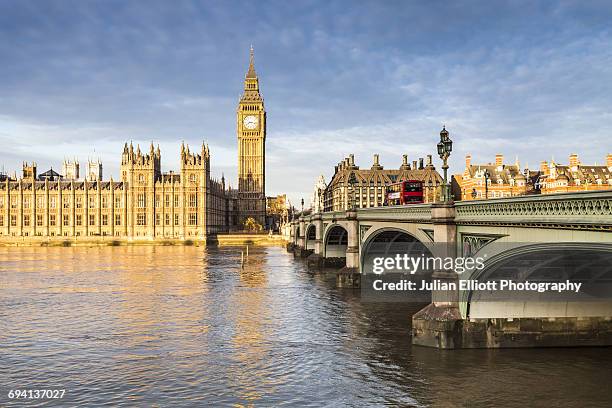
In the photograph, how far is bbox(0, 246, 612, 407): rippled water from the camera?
2362 centimetres

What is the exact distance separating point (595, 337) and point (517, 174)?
99.6 meters

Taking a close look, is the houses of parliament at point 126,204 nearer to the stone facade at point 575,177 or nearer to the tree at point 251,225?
the tree at point 251,225

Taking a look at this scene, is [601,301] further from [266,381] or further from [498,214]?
[266,381]

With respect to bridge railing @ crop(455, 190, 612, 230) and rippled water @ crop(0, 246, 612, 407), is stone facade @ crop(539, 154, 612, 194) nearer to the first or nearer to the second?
rippled water @ crop(0, 246, 612, 407)

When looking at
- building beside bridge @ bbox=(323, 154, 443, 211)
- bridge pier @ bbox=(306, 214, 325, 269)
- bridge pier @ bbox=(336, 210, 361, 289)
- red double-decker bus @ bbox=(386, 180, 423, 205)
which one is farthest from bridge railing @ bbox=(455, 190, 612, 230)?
building beside bridge @ bbox=(323, 154, 443, 211)

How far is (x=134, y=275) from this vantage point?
70.3 meters

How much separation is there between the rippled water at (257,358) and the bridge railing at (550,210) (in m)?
7.00

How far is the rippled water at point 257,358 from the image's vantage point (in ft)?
77.5

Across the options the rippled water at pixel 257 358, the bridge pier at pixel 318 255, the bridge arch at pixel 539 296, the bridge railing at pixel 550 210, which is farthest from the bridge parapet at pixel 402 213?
the bridge pier at pixel 318 255

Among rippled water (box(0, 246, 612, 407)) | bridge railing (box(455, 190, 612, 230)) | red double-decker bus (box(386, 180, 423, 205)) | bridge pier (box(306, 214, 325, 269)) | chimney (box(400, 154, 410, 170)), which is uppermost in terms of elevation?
chimney (box(400, 154, 410, 170))

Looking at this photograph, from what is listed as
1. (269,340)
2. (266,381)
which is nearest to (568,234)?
(266,381)

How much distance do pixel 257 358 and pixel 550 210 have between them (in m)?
16.7

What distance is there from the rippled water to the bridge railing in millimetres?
7003

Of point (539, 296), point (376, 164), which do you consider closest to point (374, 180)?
point (376, 164)
